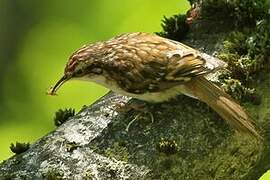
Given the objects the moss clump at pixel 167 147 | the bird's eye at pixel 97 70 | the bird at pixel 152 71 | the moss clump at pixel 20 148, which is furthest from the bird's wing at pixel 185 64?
the moss clump at pixel 20 148

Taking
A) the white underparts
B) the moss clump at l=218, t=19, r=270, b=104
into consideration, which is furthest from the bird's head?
A: the moss clump at l=218, t=19, r=270, b=104

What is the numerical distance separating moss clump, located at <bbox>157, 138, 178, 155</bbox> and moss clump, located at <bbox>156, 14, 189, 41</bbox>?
88 cm

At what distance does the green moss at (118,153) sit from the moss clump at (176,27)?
3.00 feet

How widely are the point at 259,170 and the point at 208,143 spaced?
16.8 inches

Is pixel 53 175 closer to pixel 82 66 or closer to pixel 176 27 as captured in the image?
pixel 82 66

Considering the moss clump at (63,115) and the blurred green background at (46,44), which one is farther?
the blurred green background at (46,44)

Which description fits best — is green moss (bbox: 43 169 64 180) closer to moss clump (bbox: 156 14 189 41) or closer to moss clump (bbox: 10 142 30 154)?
moss clump (bbox: 10 142 30 154)

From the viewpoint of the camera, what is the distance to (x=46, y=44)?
349 inches

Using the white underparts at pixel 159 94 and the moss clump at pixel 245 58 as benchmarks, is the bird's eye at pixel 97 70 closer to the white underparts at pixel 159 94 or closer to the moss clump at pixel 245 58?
the white underparts at pixel 159 94

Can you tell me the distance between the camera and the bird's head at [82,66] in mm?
3744

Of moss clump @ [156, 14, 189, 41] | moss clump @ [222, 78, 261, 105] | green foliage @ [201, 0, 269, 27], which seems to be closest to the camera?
moss clump @ [222, 78, 261, 105]

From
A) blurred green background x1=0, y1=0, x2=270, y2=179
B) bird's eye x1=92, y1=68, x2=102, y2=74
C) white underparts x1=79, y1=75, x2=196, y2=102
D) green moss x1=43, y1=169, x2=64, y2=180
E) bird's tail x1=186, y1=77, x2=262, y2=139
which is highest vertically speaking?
blurred green background x1=0, y1=0, x2=270, y2=179

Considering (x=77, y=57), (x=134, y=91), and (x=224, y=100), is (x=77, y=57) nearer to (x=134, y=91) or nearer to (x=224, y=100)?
(x=134, y=91)

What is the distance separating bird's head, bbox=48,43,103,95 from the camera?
3.74 m
